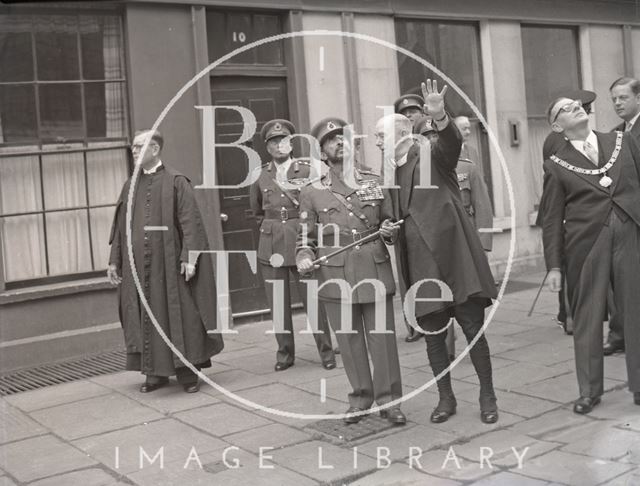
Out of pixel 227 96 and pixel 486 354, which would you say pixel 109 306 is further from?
pixel 486 354

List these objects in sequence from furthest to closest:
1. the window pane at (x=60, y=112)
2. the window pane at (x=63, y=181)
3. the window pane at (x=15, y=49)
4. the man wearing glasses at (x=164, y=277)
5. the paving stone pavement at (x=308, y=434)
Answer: the window pane at (x=63, y=181)
the window pane at (x=60, y=112)
the window pane at (x=15, y=49)
the man wearing glasses at (x=164, y=277)
the paving stone pavement at (x=308, y=434)

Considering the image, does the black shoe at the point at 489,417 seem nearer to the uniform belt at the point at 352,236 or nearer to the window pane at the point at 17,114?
the uniform belt at the point at 352,236

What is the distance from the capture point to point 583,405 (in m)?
5.63

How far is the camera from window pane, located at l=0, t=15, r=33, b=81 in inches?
323

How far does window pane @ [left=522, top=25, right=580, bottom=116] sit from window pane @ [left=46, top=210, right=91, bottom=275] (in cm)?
728

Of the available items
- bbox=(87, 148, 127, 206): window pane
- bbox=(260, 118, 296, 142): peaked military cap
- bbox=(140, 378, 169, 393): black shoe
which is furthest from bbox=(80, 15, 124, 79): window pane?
bbox=(140, 378, 169, 393): black shoe

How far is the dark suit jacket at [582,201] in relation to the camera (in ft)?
18.6

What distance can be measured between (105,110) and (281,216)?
2522 millimetres

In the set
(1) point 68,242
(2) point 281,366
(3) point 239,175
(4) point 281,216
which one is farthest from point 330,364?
(1) point 68,242

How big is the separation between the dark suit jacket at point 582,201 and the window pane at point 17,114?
5.18 metres

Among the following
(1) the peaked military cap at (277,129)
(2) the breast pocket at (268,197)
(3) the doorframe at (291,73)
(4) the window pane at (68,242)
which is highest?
(3) the doorframe at (291,73)

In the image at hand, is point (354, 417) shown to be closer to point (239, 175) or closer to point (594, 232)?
point (594, 232)

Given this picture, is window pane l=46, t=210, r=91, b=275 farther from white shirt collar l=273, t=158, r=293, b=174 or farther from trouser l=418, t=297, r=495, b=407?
trouser l=418, t=297, r=495, b=407

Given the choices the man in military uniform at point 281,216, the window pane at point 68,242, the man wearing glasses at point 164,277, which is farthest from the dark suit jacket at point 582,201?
the window pane at point 68,242
